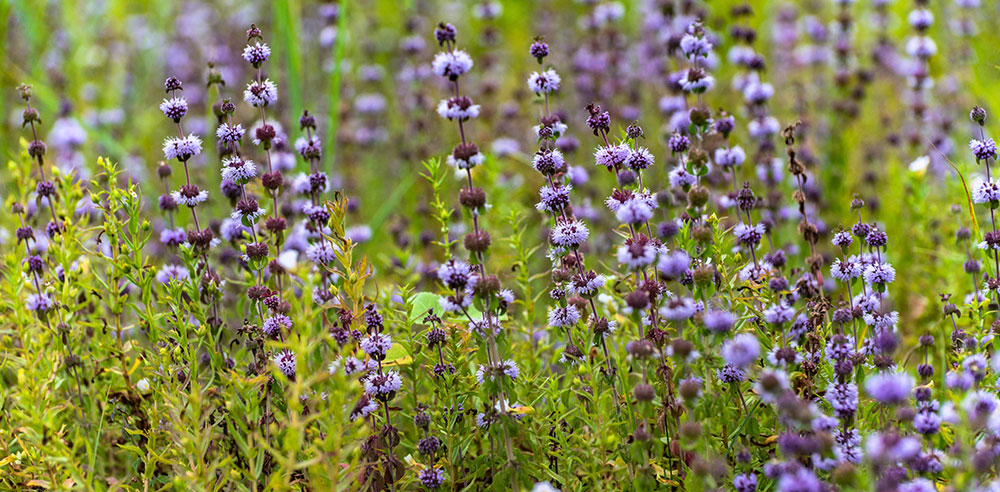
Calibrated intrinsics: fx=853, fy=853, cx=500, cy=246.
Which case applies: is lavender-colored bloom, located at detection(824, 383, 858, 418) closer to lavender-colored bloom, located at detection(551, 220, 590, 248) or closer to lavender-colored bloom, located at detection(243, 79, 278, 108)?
lavender-colored bloom, located at detection(551, 220, 590, 248)

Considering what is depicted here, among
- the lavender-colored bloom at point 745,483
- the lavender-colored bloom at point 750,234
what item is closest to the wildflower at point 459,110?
the lavender-colored bloom at point 750,234

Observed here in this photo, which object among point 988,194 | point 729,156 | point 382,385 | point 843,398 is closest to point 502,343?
point 382,385

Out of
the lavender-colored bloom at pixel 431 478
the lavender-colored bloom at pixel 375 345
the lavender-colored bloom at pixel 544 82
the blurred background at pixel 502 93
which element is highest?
the blurred background at pixel 502 93

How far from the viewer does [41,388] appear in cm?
254

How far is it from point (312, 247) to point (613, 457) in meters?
1.23

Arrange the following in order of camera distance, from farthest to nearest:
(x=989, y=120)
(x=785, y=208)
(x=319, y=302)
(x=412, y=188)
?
(x=412, y=188) < (x=989, y=120) < (x=785, y=208) < (x=319, y=302)

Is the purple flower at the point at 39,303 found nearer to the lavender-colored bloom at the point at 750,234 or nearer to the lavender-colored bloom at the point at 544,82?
the lavender-colored bloom at the point at 544,82

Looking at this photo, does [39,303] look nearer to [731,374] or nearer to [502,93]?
[731,374]

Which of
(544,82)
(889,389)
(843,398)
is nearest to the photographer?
(889,389)

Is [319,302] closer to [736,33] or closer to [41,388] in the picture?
[41,388]

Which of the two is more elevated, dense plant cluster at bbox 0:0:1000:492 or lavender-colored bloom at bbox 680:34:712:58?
lavender-colored bloom at bbox 680:34:712:58

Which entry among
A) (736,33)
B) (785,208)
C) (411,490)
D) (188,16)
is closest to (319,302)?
(411,490)

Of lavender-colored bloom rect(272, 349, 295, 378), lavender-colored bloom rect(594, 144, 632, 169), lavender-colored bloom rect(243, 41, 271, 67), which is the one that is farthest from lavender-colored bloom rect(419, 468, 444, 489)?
lavender-colored bloom rect(243, 41, 271, 67)

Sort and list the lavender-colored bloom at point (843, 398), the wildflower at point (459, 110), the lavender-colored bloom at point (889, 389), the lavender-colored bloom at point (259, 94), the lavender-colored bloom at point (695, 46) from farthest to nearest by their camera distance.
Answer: the lavender-colored bloom at point (695, 46) < the lavender-colored bloom at point (259, 94) < the wildflower at point (459, 110) < the lavender-colored bloom at point (843, 398) < the lavender-colored bloom at point (889, 389)
